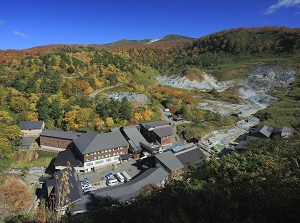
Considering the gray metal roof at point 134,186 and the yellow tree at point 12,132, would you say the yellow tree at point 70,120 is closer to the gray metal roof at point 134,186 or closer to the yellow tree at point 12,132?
the yellow tree at point 12,132

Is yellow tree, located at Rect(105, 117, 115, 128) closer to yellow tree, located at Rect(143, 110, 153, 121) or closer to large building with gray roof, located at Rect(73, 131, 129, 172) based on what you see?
large building with gray roof, located at Rect(73, 131, 129, 172)

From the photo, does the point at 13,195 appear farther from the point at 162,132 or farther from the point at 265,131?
the point at 265,131

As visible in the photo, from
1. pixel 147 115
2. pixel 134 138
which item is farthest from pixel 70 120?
pixel 147 115

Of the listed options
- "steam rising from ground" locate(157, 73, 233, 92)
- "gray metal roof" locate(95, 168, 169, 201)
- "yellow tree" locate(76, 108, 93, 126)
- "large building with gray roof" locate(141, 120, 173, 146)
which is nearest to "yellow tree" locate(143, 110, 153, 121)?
"large building with gray roof" locate(141, 120, 173, 146)

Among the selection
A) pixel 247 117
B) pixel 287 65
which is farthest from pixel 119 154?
pixel 287 65

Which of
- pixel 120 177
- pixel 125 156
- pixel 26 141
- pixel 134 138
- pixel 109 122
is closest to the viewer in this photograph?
pixel 120 177

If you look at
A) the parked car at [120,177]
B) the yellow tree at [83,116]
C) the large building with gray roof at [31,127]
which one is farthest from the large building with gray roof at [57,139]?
the parked car at [120,177]

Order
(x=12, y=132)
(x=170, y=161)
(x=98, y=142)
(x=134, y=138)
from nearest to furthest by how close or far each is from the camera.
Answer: (x=170, y=161)
(x=98, y=142)
(x=12, y=132)
(x=134, y=138)
